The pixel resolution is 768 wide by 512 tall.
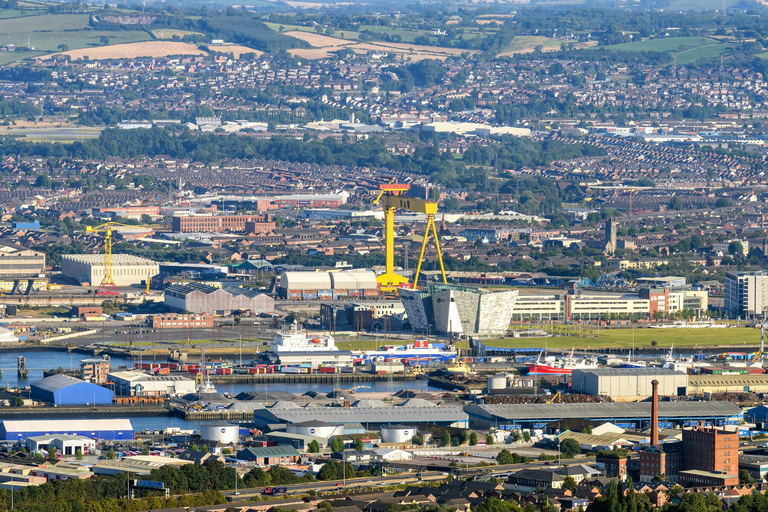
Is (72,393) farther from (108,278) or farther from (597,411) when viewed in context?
(108,278)

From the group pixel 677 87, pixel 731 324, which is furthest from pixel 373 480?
pixel 677 87

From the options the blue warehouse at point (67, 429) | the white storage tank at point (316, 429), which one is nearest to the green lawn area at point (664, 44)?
the white storage tank at point (316, 429)

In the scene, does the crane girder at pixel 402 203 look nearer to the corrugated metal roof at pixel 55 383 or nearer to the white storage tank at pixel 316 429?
the corrugated metal roof at pixel 55 383

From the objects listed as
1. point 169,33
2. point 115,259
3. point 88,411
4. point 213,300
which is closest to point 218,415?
point 88,411

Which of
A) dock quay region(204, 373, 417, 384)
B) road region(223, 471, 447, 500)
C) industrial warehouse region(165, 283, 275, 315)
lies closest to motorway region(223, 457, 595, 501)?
road region(223, 471, 447, 500)

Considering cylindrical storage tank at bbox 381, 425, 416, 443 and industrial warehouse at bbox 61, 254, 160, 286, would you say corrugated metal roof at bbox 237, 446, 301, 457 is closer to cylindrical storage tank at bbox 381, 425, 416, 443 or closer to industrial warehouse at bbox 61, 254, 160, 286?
cylindrical storage tank at bbox 381, 425, 416, 443
